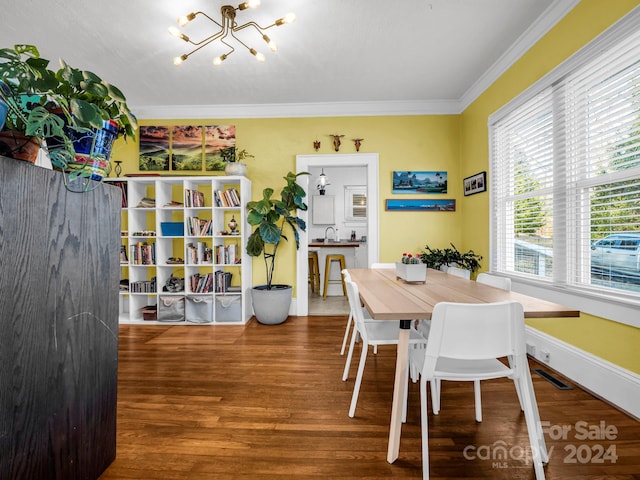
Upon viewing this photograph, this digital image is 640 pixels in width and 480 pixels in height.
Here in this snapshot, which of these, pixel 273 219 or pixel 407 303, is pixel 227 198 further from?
pixel 407 303

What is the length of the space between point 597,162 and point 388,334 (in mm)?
1813

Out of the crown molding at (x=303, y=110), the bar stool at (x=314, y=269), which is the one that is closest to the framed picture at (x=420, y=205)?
the crown molding at (x=303, y=110)

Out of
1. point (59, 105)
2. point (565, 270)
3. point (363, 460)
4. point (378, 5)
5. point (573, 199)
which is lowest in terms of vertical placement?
point (363, 460)

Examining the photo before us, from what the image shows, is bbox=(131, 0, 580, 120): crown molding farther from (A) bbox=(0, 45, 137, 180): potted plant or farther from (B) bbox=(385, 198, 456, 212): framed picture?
(A) bbox=(0, 45, 137, 180): potted plant

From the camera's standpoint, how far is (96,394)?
130cm

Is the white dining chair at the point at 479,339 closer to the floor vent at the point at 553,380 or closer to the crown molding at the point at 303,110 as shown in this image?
the floor vent at the point at 553,380

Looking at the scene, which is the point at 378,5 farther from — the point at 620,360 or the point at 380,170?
the point at 620,360

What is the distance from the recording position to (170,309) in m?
3.85

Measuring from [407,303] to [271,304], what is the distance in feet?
8.38

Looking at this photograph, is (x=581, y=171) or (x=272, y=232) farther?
(x=272, y=232)

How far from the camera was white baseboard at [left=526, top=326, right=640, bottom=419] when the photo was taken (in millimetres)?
1841

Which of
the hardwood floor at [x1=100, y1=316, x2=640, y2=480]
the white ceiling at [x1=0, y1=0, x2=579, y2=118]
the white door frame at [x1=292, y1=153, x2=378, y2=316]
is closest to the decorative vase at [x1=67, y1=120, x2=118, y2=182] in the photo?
the hardwood floor at [x1=100, y1=316, x2=640, y2=480]

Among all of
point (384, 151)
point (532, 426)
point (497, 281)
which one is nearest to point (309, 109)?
point (384, 151)

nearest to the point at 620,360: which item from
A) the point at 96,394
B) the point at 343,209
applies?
the point at 96,394
